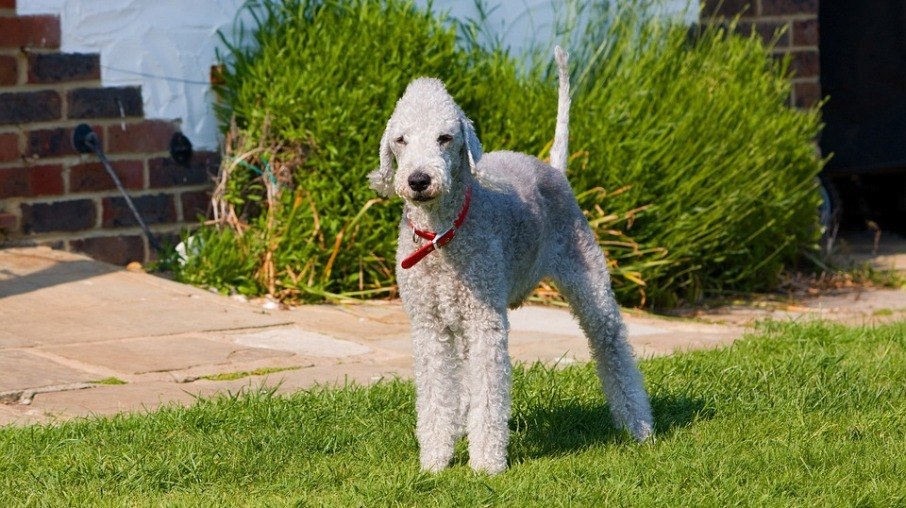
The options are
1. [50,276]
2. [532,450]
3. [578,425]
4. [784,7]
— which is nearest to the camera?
[532,450]

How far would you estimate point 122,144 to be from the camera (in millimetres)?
7113

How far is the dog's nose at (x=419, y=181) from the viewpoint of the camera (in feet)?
12.2

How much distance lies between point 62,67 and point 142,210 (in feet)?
2.82

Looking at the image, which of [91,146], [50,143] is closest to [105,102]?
[91,146]

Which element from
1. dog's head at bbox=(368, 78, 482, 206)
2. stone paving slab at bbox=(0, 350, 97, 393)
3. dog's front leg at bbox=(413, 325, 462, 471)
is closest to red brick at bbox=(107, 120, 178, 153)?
stone paving slab at bbox=(0, 350, 97, 393)

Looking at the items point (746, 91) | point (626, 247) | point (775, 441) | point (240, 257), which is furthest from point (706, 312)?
point (775, 441)

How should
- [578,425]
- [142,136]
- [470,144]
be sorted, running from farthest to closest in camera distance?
[142,136] < [578,425] < [470,144]

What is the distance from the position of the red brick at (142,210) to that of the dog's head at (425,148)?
3.39 metres

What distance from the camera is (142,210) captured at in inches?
283

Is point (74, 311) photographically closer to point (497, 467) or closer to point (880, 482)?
point (497, 467)

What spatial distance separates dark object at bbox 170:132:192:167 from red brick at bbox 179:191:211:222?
0.62ft

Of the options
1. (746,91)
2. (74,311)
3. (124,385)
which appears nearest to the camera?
(124,385)

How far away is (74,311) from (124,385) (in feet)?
3.84

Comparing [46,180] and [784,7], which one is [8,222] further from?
[784,7]
